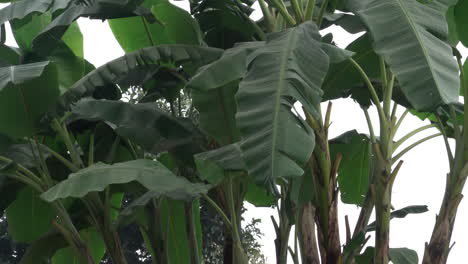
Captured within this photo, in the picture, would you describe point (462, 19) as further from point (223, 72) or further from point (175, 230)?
point (175, 230)

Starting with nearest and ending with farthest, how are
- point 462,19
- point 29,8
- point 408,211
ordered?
1. point 462,19
2. point 29,8
3. point 408,211

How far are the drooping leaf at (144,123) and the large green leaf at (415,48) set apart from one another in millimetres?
974

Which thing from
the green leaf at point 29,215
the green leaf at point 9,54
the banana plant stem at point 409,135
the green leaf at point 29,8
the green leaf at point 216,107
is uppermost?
the green leaf at point 29,8

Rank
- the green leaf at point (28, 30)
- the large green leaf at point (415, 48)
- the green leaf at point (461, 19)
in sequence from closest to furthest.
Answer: the large green leaf at point (415, 48), the green leaf at point (461, 19), the green leaf at point (28, 30)

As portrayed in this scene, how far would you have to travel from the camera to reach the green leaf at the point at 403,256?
3146 mm

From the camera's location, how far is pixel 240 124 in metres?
2.16

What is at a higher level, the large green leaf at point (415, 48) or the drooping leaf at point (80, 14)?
the drooping leaf at point (80, 14)

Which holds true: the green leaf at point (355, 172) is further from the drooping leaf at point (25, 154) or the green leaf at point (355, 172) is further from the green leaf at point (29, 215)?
the green leaf at point (29, 215)

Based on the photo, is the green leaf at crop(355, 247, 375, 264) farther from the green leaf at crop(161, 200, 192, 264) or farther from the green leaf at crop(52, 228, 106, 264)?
the green leaf at crop(52, 228, 106, 264)

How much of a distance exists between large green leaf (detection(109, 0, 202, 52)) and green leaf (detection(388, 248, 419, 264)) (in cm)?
119

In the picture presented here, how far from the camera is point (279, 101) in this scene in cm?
221

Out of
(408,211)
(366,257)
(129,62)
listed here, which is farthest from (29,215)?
(408,211)

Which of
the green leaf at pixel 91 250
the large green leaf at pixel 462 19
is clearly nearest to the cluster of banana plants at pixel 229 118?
the large green leaf at pixel 462 19

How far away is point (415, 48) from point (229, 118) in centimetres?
107
